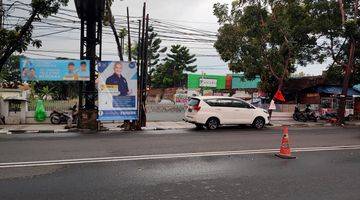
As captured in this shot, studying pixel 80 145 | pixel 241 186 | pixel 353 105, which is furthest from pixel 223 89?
pixel 241 186

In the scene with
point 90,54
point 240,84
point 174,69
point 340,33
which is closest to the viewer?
point 90,54

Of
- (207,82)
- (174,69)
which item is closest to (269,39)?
(207,82)

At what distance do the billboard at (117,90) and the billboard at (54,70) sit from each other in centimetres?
84

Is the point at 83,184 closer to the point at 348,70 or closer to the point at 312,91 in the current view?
the point at 348,70

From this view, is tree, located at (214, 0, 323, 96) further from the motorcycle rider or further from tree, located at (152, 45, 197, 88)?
tree, located at (152, 45, 197, 88)

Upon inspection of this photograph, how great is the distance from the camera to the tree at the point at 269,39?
25.9 meters

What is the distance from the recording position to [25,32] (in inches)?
766

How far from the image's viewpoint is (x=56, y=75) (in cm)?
1981

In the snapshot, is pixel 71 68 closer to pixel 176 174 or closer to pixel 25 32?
pixel 25 32

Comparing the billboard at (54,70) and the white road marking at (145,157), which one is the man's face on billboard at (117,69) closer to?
the billboard at (54,70)

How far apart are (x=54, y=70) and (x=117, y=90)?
3173 mm

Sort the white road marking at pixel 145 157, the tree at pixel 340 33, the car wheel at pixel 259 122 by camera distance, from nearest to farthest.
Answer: the white road marking at pixel 145 157 → the car wheel at pixel 259 122 → the tree at pixel 340 33

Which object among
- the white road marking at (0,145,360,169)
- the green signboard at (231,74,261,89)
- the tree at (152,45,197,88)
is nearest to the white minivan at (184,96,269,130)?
the white road marking at (0,145,360,169)

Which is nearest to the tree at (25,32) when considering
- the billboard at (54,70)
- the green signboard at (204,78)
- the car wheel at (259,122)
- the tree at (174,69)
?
the billboard at (54,70)
